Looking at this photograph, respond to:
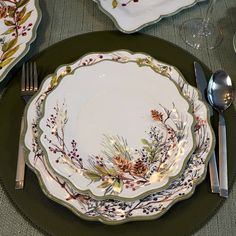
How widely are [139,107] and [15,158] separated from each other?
20 centimetres

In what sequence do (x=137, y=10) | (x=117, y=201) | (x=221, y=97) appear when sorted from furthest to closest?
1. (x=137, y=10)
2. (x=221, y=97)
3. (x=117, y=201)

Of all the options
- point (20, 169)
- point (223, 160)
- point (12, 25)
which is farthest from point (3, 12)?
point (223, 160)

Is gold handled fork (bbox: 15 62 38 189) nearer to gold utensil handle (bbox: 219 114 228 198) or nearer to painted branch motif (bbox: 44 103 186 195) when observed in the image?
painted branch motif (bbox: 44 103 186 195)

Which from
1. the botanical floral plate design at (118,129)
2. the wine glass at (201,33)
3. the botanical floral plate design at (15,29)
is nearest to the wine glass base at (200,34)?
the wine glass at (201,33)

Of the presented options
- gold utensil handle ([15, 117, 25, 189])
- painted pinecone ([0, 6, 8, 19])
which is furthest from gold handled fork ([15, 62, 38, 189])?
painted pinecone ([0, 6, 8, 19])

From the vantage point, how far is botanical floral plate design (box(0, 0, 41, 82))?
2.00 ft

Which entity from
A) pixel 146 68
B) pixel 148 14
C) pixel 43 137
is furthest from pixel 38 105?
pixel 148 14

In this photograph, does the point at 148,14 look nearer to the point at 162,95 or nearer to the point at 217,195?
the point at 162,95

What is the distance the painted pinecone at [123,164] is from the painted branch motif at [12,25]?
0.80ft

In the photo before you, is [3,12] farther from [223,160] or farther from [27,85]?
[223,160]

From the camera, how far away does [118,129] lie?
55cm

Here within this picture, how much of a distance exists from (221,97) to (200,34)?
6.4 inches

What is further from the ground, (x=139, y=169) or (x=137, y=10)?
(x=137, y=10)

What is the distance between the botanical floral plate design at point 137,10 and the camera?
0.67m
